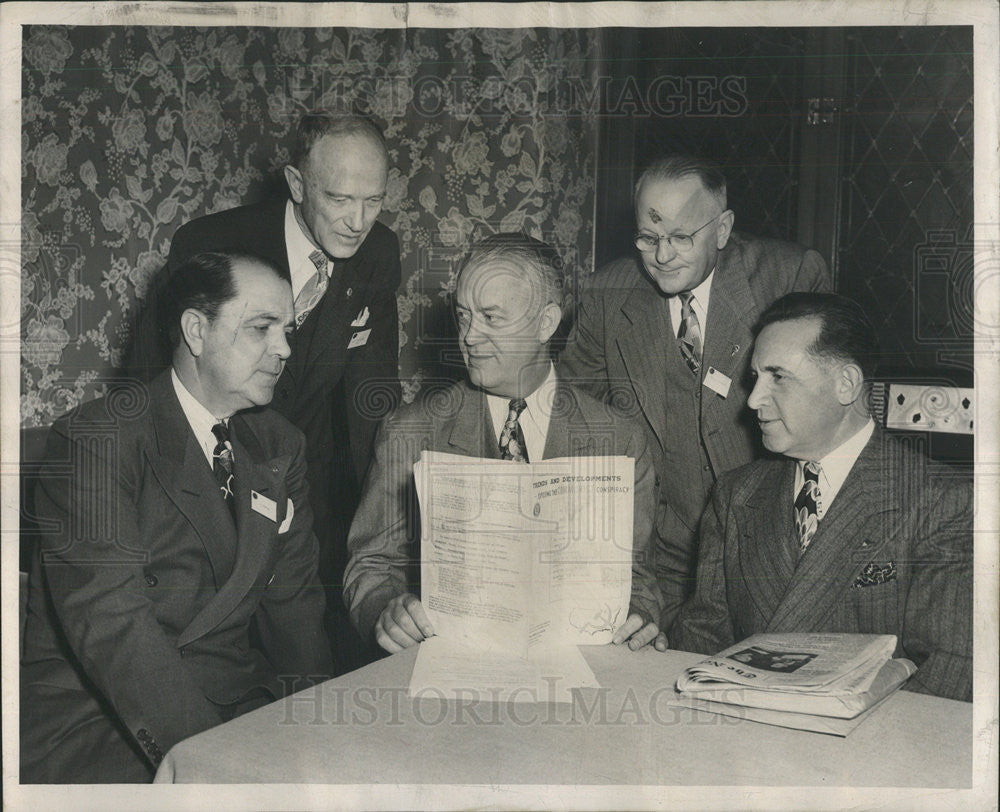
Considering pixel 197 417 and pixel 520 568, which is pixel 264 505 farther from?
pixel 520 568

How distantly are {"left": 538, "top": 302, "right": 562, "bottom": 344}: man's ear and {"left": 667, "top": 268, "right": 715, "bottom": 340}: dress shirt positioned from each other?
24 centimetres

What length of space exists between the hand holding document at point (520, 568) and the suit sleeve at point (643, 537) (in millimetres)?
15

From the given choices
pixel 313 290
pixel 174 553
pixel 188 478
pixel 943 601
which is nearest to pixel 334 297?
pixel 313 290

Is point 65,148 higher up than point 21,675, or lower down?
higher up

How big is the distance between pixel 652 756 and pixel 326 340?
40.9 inches

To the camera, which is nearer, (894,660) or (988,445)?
(894,660)

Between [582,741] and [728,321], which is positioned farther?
[728,321]

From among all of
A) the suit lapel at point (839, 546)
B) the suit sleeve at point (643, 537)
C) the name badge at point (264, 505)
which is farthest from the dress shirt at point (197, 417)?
the suit lapel at point (839, 546)

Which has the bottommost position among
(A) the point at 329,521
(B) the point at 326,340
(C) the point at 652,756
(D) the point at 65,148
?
(C) the point at 652,756

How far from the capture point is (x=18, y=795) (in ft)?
6.27

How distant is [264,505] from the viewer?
1933mm

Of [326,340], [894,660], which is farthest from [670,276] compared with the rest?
[894,660]

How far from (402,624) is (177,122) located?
1.12 meters

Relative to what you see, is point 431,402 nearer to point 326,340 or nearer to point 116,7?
point 326,340
